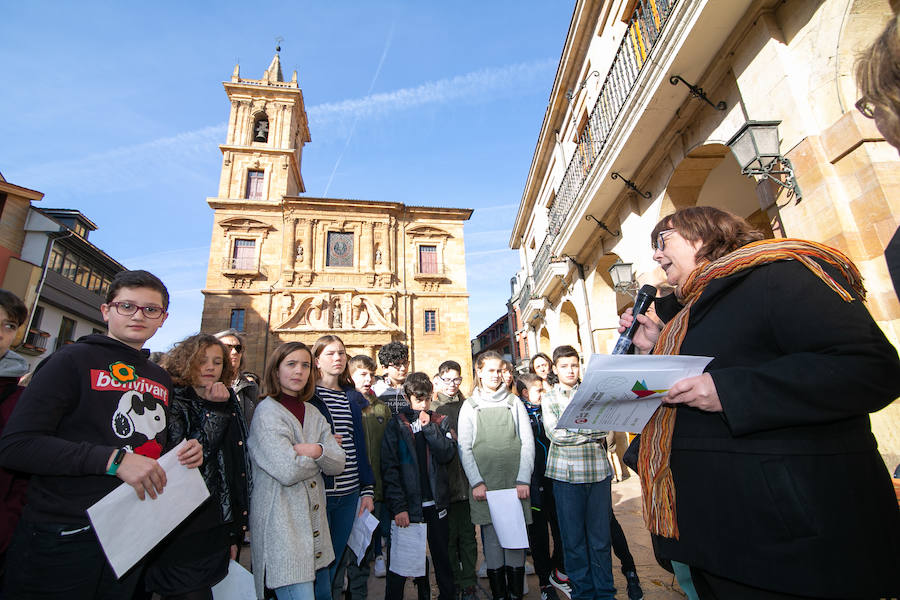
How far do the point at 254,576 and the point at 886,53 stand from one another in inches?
134

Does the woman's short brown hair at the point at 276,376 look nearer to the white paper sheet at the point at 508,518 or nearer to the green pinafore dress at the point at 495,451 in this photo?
the green pinafore dress at the point at 495,451

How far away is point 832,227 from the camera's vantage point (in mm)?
3607

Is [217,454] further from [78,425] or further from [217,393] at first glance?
[78,425]

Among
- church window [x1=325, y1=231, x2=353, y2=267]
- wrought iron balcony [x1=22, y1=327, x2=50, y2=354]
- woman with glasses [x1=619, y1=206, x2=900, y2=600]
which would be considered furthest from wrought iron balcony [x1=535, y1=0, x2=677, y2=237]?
wrought iron balcony [x1=22, y1=327, x2=50, y2=354]

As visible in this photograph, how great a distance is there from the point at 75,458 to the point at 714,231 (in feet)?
8.70

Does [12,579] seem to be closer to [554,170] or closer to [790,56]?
[790,56]

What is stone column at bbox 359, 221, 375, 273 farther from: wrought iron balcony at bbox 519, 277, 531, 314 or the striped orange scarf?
the striped orange scarf

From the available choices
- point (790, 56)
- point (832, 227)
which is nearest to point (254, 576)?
point (832, 227)

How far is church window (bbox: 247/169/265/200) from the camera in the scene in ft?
79.2

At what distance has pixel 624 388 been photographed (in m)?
1.40

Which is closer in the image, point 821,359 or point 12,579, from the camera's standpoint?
point 821,359

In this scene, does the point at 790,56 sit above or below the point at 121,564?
above

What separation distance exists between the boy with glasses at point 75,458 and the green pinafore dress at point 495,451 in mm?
2274

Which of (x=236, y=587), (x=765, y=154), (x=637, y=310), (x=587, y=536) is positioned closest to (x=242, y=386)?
(x=236, y=587)
